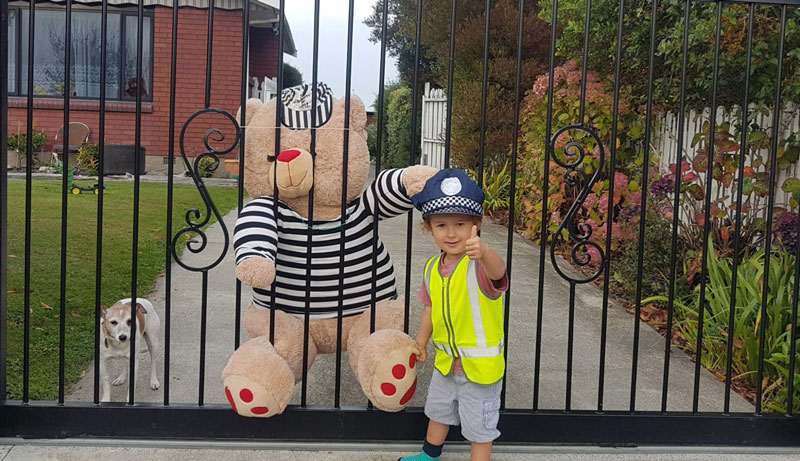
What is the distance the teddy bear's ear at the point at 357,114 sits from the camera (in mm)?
3246

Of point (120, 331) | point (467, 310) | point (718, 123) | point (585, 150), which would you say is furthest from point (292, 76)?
point (467, 310)

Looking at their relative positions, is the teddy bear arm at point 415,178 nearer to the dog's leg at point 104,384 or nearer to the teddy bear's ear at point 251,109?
the teddy bear's ear at point 251,109

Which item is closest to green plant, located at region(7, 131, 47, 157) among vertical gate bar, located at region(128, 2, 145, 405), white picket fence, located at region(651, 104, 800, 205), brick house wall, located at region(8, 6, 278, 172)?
brick house wall, located at region(8, 6, 278, 172)

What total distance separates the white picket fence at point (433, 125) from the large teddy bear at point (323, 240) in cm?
984

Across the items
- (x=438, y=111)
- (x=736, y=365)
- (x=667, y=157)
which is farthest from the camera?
(x=438, y=111)

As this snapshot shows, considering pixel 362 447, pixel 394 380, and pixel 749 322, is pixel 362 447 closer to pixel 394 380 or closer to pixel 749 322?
pixel 394 380

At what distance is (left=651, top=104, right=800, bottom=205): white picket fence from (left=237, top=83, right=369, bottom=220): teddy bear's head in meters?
1.83

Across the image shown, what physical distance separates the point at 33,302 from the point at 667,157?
5.48 m

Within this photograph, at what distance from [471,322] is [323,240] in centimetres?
73

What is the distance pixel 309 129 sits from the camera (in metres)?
3.22

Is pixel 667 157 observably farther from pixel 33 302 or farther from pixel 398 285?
pixel 33 302

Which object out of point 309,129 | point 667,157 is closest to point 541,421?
point 309,129

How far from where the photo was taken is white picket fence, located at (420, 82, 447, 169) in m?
13.5

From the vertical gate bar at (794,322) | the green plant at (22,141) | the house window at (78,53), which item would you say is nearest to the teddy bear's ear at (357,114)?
the vertical gate bar at (794,322)
